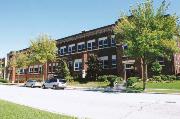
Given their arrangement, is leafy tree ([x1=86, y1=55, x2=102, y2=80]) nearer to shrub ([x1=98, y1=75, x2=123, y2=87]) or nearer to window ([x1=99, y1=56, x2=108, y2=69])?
shrub ([x1=98, y1=75, x2=123, y2=87])

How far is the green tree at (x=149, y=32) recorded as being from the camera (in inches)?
1212

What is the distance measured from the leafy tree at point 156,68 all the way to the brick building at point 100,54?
969 millimetres

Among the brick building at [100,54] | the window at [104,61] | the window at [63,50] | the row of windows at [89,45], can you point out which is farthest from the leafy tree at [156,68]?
the window at [63,50]

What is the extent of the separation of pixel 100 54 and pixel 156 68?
44.6 feet

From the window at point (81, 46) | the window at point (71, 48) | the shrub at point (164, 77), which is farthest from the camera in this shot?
the window at point (71, 48)

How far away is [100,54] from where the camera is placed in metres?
51.8

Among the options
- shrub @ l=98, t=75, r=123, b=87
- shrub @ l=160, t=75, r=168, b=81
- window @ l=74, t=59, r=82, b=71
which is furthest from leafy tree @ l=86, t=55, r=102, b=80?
shrub @ l=160, t=75, r=168, b=81

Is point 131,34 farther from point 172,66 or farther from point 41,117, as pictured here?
point 41,117

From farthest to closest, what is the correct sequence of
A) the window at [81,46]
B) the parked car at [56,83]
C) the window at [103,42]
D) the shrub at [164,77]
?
the window at [81,46], the window at [103,42], the parked car at [56,83], the shrub at [164,77]

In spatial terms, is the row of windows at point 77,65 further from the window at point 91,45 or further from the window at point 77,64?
the window at point 91,45

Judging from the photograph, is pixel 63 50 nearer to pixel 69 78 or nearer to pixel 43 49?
pixel 43 49

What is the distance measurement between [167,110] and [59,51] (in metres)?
50.6

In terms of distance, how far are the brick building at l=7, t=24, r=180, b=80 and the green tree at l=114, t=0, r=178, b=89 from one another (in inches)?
370

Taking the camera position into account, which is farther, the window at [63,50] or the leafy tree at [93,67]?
the window at [63,50]
